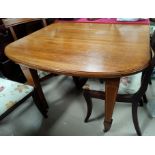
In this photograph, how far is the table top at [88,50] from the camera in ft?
2.92

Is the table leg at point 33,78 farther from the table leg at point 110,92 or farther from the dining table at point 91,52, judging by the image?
the table leg at point 110,92

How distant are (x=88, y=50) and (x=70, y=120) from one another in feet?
2.73

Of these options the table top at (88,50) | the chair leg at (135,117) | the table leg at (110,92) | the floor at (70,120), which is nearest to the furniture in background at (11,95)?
Answer: the table top at (88,50)

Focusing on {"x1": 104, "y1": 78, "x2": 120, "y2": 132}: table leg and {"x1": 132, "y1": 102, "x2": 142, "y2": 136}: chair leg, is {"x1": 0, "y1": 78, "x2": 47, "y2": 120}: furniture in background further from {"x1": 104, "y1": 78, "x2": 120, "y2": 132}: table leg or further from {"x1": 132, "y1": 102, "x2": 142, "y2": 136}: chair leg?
{"x1": 132, "y1": 102, "x2": 142, "y2": 136}: chair leg

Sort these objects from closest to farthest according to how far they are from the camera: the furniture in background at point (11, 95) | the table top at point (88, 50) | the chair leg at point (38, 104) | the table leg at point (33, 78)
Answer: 1. the table top at point (88, 50)
2. the furniture in background at point (11, 95)
3. the table leg at point (33, 78)
4. the chair leg at point (38, 104)

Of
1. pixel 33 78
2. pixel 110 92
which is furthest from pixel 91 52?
pixel 33 78

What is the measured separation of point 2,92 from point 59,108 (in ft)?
2.22

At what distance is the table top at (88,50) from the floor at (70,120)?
2.54 ft

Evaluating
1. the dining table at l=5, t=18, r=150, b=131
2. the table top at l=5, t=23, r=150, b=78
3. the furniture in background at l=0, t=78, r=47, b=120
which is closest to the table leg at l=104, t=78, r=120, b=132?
the dining table at l=5, t=18, r=150, b=131

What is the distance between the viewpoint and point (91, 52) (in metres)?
1.06

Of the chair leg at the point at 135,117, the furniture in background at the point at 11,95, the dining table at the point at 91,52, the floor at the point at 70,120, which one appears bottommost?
the floor at the point at 70,120

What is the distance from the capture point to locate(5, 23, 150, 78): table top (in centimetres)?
89

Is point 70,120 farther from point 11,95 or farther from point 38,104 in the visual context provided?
point 11,95
